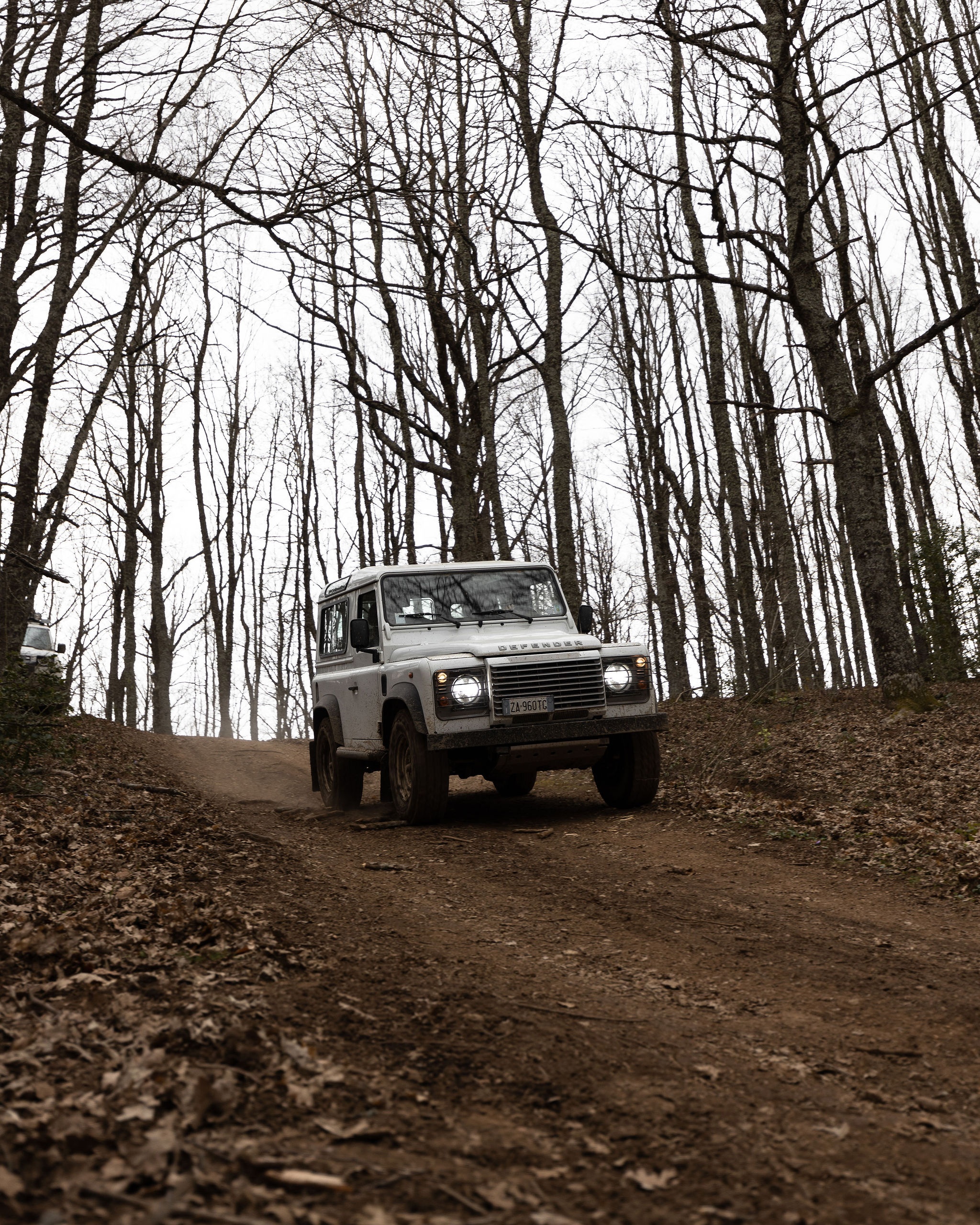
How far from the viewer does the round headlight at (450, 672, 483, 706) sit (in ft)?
25.5

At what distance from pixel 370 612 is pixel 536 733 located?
2.44 m

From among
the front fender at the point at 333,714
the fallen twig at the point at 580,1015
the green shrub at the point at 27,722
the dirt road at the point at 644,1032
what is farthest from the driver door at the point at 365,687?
the fallen twig at the point at 580,1015

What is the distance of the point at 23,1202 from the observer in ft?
6.71

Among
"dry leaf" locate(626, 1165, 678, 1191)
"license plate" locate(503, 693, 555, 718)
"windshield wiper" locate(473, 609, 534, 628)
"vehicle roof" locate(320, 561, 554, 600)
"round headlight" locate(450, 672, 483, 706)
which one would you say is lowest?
"dry leaf" locate(626, 1165, 678, 1191)

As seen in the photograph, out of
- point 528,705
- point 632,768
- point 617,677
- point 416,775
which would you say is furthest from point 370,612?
point 632,768

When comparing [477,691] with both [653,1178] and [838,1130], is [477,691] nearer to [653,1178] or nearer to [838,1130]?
[838,1130]

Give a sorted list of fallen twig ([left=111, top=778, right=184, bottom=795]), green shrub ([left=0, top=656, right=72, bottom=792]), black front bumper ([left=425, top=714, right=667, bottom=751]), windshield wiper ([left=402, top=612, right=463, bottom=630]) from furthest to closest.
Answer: fallen twig ([left=111, top=778, right=184, bottom=795]), windshield wiper ([left=402, top=612, right=463, bottom=630]), green shrub ([left=0, top=656, right=72, bottom=792]), black front bumper ([left=425, top=714, right=667, bottom=751])

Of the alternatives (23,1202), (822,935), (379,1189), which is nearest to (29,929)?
(23,1202)

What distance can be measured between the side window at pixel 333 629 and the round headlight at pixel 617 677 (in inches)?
127

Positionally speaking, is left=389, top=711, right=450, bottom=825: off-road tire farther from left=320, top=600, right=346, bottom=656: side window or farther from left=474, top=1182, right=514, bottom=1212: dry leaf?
Result: left=474, top=1182, right=514, bottom=1212: dry leaf

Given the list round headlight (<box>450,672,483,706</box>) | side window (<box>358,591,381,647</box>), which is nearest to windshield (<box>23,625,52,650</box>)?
side window (<box>358,591,381,647</box>)

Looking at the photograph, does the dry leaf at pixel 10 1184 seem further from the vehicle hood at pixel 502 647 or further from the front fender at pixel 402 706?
the vehicle hood at pixel 502 647

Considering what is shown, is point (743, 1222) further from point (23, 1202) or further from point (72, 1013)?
point (72, 1013)

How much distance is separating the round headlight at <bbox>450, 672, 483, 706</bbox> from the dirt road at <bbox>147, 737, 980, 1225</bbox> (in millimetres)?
1466
